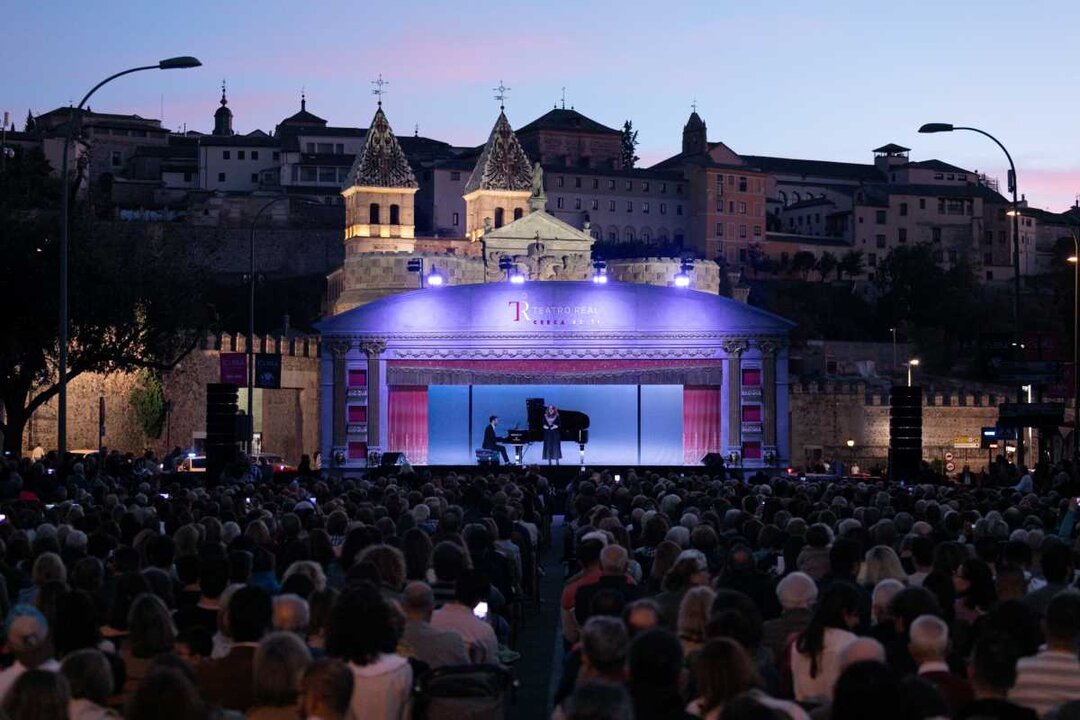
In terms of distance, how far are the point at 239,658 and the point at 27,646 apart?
3.14 ft

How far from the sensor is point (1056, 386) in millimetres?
37406

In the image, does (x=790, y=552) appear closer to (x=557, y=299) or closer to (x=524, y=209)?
(x=557, y=299)

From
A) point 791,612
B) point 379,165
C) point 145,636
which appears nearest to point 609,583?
point 791,612

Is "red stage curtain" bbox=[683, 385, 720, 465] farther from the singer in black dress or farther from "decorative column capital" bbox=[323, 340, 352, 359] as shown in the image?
"decorative column capital" bbox=[323, 340, 352, 359]

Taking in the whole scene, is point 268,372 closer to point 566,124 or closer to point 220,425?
point 220,425

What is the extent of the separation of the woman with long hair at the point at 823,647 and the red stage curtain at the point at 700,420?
132 ft

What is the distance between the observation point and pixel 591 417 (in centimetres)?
5056

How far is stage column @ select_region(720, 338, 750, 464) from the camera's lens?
4866cm

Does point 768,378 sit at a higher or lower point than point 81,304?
lower

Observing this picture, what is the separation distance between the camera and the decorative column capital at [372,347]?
48.7 metres

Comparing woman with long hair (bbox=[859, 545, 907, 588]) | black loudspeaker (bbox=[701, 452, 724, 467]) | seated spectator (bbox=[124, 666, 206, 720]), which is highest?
black loudspeaker (bbox=[701, 452, 724, 467])

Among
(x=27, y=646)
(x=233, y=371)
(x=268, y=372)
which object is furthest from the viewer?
(x=268, y=372)

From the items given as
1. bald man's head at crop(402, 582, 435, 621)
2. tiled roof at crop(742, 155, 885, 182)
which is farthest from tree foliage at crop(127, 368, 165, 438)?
tiled roof at crop(742, 155, 885, 182)

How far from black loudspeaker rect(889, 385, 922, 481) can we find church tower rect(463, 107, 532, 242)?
50.0 metres
